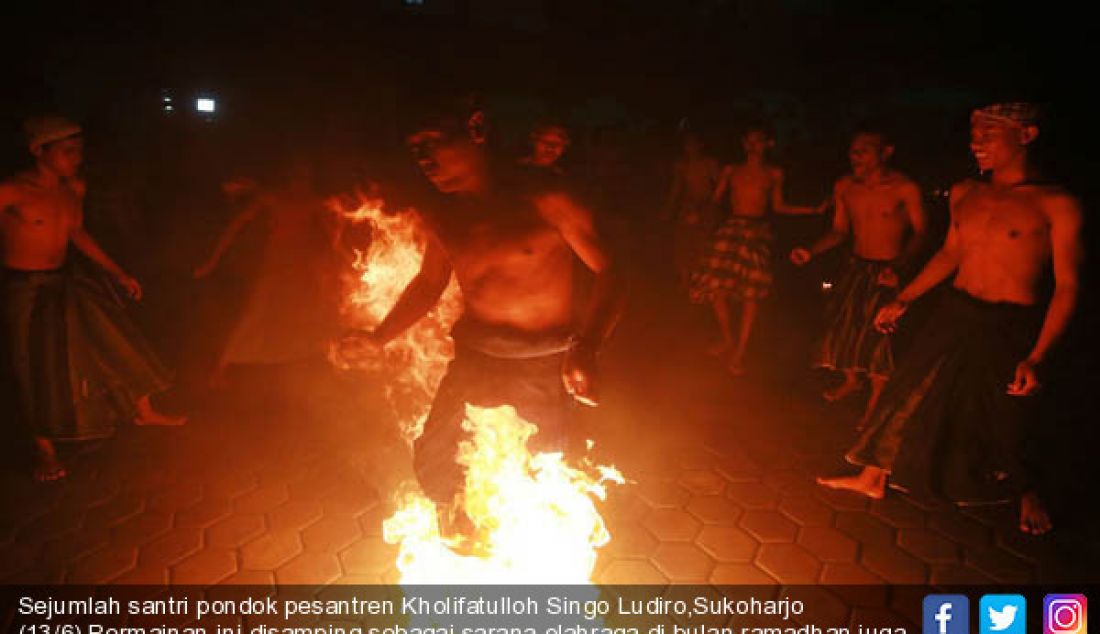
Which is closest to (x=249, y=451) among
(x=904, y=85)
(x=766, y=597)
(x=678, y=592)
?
(x=678, y=592)

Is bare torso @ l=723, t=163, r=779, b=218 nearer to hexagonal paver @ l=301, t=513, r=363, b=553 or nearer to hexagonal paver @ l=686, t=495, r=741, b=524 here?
hexagonal paver @ l=686, t=495, r=741, b=524

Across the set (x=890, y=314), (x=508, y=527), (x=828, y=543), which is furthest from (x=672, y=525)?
(x=890, y=314)

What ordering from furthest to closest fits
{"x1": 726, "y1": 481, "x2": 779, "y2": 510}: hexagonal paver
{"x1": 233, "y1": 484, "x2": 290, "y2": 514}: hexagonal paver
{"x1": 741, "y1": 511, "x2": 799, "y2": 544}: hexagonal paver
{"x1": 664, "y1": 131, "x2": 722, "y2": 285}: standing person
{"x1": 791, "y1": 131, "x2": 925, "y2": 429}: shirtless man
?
{"x1": 664, "y1": 131, "x2": 722, "y2": 285}: standing person < {"x1": 791, "y1": 131, "x2": 925, "y2": 429}: shirtless man < {"x1": 726, "y1": 481, "x2": 779, "y2": 510}: hexagonal paver < {"x1": 233, "y1": 484, "x2": 290, "y2": 514}: hexagonal paver < {"x1": 741, "y1": 511, "x2": 799, "y2": 544}: hexagonal paver

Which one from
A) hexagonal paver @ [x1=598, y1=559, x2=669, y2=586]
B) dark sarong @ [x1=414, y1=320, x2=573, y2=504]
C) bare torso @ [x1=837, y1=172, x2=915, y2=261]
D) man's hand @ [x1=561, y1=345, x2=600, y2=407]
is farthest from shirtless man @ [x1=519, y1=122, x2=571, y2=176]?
bare torso @ [x1=837, y1=172, x2=915, y2=261]

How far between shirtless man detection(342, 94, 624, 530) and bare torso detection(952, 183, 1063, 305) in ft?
8.10

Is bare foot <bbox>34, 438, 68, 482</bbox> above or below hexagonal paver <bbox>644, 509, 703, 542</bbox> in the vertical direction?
below

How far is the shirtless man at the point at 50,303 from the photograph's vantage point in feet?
15.1

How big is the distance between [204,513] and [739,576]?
134 inches

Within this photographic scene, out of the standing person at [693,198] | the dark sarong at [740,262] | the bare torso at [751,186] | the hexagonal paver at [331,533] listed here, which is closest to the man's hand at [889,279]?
the dark sarong at [740,262]

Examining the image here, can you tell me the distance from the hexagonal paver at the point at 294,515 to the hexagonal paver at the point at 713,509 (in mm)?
2468

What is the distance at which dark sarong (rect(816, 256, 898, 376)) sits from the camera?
5.61 m

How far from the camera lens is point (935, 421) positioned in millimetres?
4238

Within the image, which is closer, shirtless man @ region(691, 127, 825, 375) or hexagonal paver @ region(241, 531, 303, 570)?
hexagonal paver @ region(241, 531, 303, 570)

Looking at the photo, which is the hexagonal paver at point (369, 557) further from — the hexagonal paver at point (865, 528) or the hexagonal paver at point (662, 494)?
the hexagonal paver at point (865, 528)
